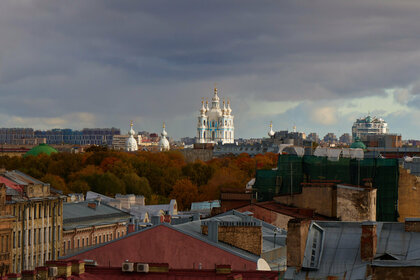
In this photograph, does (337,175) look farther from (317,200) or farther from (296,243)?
(296,243)

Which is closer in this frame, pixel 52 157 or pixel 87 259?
pixel 87 259

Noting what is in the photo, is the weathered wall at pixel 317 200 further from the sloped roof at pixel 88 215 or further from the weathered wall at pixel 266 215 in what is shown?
the sloped roof at pixel 88 215

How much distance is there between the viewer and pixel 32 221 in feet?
213

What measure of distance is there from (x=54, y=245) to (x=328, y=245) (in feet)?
134

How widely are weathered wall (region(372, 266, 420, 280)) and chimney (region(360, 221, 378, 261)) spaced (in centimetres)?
242

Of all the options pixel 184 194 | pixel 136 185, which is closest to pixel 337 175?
pixel 184 194

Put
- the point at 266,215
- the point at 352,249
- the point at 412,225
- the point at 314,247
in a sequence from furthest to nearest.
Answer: the point at 266,215 < the point at 412,225 < the point at 314,247 < the point at 352,249

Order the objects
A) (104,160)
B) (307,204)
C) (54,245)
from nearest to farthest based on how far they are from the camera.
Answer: (307,204) < (54,245) < (104,160)

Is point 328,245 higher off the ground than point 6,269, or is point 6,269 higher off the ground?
point 328,245

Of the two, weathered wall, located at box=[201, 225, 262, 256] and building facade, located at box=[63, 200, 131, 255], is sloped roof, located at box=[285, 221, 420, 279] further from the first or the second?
building facade, located at box=[63, 200, 131, 255]

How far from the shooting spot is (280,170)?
6372 centimetres

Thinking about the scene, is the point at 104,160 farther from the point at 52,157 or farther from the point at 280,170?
the point at 280,170

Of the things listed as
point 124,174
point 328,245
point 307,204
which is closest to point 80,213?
point 307,204

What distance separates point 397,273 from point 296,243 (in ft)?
12.3
